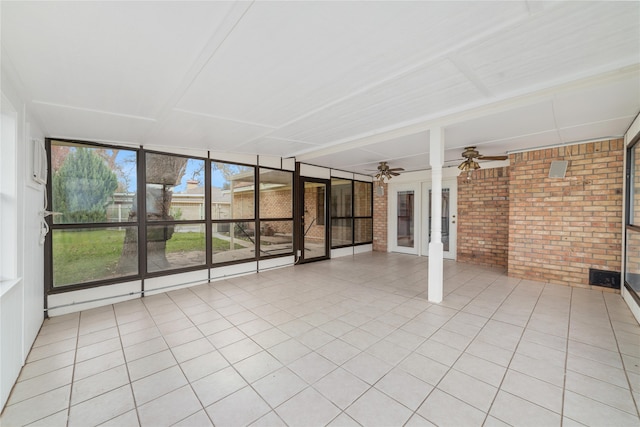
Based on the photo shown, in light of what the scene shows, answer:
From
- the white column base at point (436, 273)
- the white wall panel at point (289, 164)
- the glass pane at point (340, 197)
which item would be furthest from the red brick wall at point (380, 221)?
the white column base at point (436, 273)

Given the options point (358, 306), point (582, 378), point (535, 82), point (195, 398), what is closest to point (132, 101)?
point (195, 398)

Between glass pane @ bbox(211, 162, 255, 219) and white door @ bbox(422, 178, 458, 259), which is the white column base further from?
glass pane @ bbox(211, 162, 255, 219)

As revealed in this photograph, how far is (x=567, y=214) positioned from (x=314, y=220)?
496 cm

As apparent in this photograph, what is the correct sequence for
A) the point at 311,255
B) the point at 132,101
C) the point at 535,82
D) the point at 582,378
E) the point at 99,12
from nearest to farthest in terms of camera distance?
the point at 99,12
the point at 582,378
the point at 535,82
the point at 132,101
the point at 311,255

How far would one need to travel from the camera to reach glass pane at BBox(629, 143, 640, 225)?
3493 mm

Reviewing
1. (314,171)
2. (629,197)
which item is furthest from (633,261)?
(314,171)

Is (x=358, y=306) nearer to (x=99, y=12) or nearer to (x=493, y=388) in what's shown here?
(x=493, y=388)

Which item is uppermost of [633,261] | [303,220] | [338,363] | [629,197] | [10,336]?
[629,197]

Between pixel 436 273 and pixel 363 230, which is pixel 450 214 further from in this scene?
pixel 436 273

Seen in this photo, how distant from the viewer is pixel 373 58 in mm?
1915

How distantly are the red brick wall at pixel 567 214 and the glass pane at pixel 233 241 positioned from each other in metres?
5.11

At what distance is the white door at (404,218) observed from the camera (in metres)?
7.34

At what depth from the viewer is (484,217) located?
5926 millimetres

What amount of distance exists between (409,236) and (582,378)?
5.62 m
